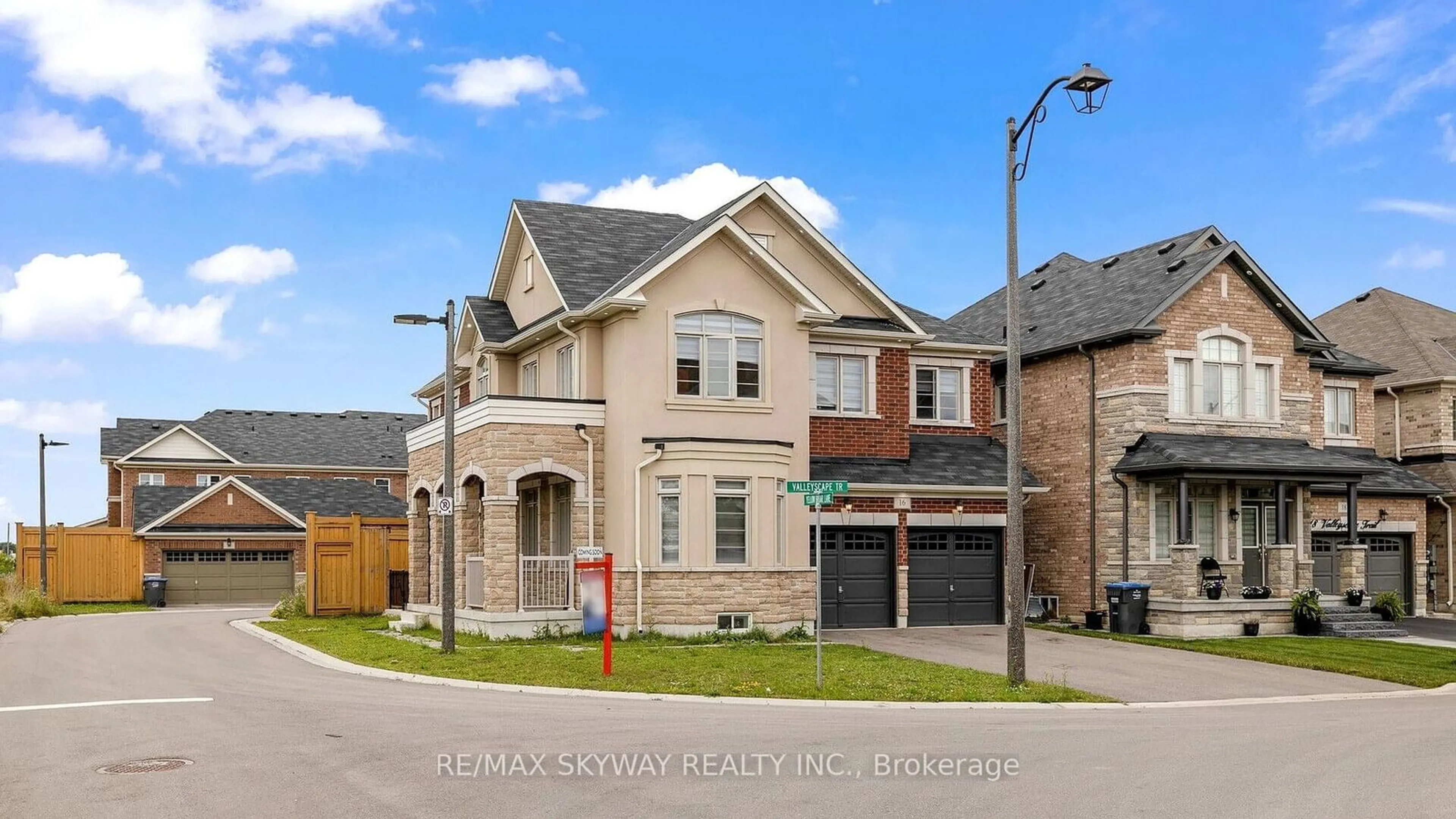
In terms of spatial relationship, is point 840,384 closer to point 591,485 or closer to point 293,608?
point 591,485

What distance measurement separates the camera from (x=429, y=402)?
44.1 m

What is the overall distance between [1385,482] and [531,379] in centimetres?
2246

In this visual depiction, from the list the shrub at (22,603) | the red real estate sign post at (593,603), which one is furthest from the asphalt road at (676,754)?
the shrub at (22,603)

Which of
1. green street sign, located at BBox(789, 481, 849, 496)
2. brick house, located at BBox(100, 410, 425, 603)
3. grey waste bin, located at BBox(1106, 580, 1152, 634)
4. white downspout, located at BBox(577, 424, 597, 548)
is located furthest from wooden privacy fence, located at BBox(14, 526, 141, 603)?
green street sign, located at BBox(789, 481, 849, 496)

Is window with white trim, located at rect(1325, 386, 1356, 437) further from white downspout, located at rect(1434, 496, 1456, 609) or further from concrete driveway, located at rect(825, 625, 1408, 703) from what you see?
concrete driveway, located at rect(825, 625, 1408, 703)

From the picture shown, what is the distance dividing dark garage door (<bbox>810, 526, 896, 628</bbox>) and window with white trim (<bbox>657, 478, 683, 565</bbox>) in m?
4.18

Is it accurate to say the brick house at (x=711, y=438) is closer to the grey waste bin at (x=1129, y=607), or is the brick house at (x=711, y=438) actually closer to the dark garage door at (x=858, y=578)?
the dark garage door at (x=858, y=578)

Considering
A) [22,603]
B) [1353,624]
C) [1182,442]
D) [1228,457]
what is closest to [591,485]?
[1182,442]

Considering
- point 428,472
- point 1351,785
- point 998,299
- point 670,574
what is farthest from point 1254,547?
point 1351,785

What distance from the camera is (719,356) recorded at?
90.0 ft

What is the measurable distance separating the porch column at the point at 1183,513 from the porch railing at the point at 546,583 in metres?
13.1

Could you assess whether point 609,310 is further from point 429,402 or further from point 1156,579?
point 429,402

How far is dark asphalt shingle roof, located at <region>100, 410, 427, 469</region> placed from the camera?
64.7 m

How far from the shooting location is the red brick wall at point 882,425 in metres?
30.2
